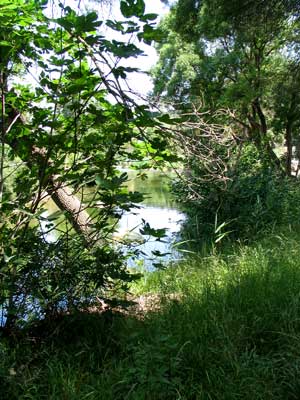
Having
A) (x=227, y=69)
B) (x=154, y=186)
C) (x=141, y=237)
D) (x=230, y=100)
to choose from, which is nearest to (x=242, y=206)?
(x=141, y=237)

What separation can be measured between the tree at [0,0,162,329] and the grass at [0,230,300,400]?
0.24 m

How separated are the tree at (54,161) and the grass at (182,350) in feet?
0.80

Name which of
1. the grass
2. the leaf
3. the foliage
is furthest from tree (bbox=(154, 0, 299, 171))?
the leaf

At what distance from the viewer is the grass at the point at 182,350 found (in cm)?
187

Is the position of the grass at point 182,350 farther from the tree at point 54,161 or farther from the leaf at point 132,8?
the leaf at point 132,8

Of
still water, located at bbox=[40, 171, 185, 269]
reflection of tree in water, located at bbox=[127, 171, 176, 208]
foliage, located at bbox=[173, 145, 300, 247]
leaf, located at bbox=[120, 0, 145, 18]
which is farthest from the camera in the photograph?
foliage, located at bbox=[173, 145, 300, 247]

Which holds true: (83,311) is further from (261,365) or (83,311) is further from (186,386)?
(261,365)

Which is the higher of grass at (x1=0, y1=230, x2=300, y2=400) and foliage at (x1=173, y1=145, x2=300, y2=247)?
foliage at (x1=173, y1=145, x2=300, y2=247)

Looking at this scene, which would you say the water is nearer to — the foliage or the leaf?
the foliage

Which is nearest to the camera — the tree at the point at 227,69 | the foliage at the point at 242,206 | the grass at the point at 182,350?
the grass at the point at 182,350

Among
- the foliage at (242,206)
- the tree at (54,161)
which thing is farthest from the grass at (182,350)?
the foliage at (242,206)

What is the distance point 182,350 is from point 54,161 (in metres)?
1.34

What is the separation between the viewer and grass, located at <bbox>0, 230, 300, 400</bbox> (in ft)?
6.15

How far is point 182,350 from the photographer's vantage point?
210 cm
